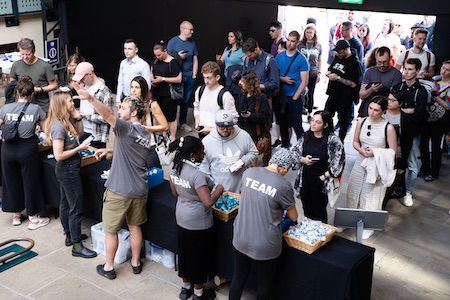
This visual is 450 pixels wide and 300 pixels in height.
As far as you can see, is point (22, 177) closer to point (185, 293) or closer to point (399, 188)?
point (185, 293)

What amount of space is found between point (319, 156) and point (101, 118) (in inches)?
91.7

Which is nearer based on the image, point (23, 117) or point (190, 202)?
point (190, 202)

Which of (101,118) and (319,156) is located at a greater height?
(101,118)

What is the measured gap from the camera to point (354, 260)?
12.9 feet

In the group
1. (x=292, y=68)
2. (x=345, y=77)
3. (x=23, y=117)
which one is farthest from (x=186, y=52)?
(x=23, y=117)

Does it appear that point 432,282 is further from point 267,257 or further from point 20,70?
point 20,70

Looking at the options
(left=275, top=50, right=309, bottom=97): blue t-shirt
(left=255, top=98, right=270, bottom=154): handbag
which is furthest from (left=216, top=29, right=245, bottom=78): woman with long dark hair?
(left=255, top=98, right=270, bottom=154): handbag

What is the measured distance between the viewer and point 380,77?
272 inches

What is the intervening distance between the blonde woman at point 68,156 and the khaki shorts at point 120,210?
527 millimetres

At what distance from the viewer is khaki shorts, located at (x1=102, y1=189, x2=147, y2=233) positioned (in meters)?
4.65

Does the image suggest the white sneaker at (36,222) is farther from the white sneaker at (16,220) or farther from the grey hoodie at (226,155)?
the grey hoodie at (226,155)

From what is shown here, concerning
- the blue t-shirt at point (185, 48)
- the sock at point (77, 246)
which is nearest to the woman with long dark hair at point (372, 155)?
the sock at point (77, 246)

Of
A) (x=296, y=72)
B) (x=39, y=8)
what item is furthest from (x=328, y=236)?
(x=39, y=8)

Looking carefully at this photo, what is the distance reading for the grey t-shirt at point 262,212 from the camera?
12.4 ft
